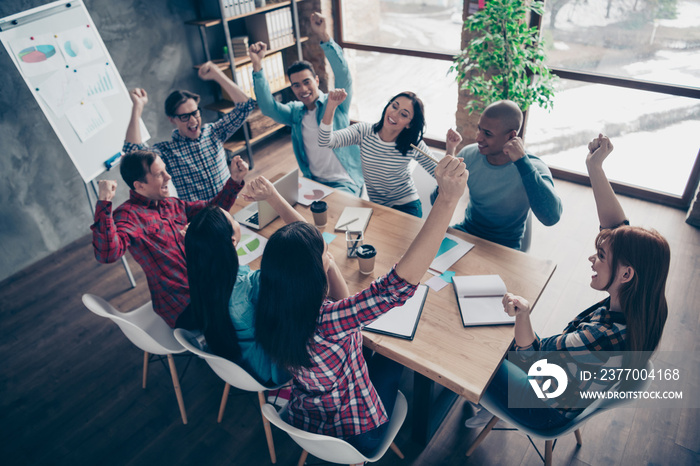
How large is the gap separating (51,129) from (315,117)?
81.9 inches

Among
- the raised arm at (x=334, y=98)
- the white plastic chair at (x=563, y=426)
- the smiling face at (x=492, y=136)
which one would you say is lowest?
the white plastic chair at (x=563, y=426)

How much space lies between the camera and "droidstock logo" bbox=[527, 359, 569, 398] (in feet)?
5.54

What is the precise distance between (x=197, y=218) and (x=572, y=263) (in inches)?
109

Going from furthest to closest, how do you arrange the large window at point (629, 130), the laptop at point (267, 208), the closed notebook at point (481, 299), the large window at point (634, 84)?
the large window at point (629, 130)
the large window at point (634, 84)
the laptop at point (267, 208)
the closed notebook at point (481, 299)

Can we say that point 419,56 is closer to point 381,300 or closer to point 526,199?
point 526,199

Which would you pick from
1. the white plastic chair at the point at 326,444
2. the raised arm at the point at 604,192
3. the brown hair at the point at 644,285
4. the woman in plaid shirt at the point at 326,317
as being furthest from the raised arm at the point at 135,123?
the brown hair at the point at 644,285

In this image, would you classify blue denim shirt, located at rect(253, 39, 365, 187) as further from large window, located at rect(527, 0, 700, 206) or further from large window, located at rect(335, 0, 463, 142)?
large window, located at rect(527, 0, 700, 206)

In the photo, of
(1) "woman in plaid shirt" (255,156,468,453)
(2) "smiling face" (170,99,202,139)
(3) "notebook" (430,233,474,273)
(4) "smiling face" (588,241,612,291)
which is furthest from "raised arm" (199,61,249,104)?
(4) "smiling face" (588,241,612,291)

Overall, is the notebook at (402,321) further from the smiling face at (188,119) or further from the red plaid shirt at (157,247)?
the smiling face at (188,119)

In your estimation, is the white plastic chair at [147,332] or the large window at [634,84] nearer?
the white plastic chair at [147,332]

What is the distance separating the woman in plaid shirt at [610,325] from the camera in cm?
150

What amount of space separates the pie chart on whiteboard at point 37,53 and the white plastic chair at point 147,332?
1621 mm

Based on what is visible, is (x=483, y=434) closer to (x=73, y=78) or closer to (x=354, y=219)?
(x=354, y=219)

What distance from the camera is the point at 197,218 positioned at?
1.63m
